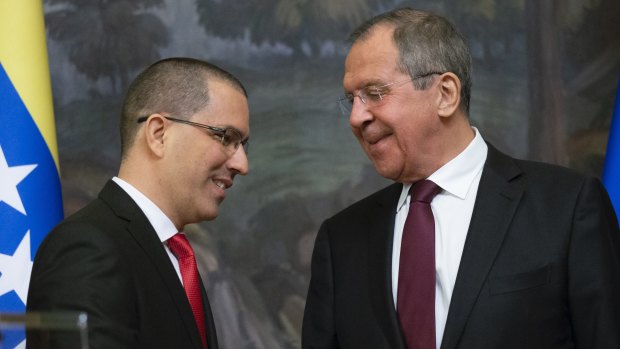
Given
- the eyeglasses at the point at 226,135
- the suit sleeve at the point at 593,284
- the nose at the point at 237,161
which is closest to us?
the suit sleeve at the point at 593,284

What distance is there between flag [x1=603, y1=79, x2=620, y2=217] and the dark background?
2.46 feet

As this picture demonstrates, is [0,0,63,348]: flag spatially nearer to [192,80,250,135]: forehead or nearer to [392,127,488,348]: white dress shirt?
[192,80,250,135]: forehead

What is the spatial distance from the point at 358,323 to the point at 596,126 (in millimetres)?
2258

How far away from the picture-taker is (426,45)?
2852 mm

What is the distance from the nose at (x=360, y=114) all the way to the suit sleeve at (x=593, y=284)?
680mm

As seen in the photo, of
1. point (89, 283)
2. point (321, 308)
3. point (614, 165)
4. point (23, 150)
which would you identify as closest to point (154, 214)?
point (89, 283)

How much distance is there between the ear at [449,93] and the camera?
2.83 m

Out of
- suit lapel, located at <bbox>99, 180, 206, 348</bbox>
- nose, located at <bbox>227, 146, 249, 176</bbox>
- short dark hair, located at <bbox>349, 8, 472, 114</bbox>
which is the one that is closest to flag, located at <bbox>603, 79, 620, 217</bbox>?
short dark hair, located at <bbox>349, 8, 472, 114</bbox>

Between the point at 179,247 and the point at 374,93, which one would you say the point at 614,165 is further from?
the point at 179,247

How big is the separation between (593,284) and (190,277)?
44.6 inches

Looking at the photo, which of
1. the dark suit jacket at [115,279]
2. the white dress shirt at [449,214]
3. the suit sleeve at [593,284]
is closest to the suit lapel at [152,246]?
the dark suit jacket at [115,279]

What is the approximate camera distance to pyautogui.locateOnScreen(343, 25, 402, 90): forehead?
2793 millimetres

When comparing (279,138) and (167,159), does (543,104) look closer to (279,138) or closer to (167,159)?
(279,138)

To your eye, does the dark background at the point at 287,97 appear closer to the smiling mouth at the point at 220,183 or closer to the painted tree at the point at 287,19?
the painted tree at the point at 287,19
